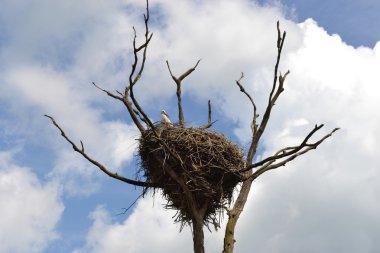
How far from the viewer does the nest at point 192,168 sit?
7148 mm

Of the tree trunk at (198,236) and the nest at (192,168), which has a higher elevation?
the nest at (192,168)

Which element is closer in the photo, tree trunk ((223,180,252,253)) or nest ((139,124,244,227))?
tree trunk ((223,180,252,253))

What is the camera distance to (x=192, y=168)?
7215 millimetres

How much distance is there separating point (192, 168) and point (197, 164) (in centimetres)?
12

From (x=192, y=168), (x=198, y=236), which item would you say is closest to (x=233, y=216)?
(x=198, y=236)

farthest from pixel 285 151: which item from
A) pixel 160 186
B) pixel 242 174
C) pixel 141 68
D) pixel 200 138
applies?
pixel 141 68

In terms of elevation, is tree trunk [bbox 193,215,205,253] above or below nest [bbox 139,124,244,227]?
below

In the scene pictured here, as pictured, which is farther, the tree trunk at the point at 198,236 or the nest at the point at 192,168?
the nest at the point at 192,168

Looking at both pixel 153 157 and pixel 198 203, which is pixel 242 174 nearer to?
pixel 198 203

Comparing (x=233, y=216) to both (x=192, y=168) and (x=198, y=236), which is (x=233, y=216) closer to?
(x=198, y=236)

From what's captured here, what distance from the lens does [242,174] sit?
7.41 metres

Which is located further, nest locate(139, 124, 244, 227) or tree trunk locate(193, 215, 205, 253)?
nest locate(139, 124, 244, 227)

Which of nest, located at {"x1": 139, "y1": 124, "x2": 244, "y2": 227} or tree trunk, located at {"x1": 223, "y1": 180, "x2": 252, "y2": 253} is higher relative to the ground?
nest, located at {"x1": 139, "y1": 124, "x2": 244, "y2": 227}

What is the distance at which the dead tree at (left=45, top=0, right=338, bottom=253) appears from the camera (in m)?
6.98
